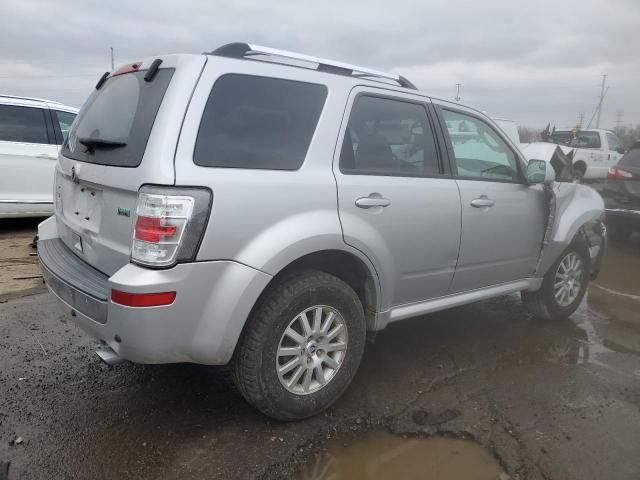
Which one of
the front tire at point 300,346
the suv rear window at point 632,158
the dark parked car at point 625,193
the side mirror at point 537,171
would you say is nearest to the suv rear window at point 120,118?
the front tire at point 300,346

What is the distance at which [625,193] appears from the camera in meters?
7.76

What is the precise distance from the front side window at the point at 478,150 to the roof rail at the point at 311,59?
0.44 metres

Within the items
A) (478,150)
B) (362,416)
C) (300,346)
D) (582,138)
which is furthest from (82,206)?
(582,138)

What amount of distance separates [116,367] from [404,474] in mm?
2031

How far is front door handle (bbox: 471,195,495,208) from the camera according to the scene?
143 inches

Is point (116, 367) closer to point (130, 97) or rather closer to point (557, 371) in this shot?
point (130, 97)

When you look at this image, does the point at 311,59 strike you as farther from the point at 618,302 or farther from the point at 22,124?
the point at 22,124

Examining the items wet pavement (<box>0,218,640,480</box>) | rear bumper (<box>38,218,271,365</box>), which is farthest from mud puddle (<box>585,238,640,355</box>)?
rear bumper (<box>38,218,271,365</box>)

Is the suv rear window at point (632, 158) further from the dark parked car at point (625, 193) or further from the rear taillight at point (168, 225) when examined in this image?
the rear taillight at point (168, 225)

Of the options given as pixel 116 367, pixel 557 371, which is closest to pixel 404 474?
pixel 557 371

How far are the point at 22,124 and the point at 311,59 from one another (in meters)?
5.53

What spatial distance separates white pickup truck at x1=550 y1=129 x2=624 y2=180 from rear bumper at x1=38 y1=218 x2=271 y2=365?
16.9m

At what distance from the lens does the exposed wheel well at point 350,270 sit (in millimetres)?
2918

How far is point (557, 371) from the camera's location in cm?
375
